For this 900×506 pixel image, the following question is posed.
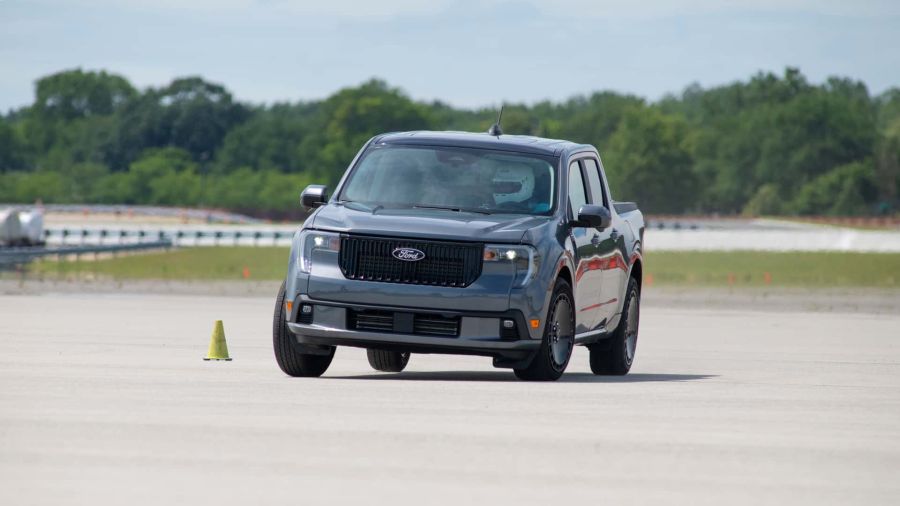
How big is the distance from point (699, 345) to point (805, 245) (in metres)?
48.8

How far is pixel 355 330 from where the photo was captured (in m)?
13.8

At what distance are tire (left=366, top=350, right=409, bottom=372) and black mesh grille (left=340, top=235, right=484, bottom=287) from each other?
7.18 feet

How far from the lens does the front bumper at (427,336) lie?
44.8ft

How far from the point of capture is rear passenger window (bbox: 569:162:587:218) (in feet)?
49.8

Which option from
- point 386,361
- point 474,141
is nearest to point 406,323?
point 474,141

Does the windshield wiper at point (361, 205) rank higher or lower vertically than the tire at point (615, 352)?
higher

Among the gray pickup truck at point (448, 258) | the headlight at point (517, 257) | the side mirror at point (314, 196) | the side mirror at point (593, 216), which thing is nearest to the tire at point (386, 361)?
the gray pickup truck at point (448, 258)

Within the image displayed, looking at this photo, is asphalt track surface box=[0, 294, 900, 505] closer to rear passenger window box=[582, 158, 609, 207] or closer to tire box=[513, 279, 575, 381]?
tire box=[513, 279, 575, 381]

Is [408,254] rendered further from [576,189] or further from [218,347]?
[218,347]

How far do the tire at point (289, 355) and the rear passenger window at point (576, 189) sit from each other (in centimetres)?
230

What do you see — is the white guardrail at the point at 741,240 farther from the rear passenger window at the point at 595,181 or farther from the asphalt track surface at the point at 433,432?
the asphalt track surface at the point at 433,432

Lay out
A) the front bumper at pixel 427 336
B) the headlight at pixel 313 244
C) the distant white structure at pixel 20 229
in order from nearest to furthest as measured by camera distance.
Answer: the front bumper at pixel 427 336 < the headlight at pixel 313 244 < the distant white structure at pixel 20 229

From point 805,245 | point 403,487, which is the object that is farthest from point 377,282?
point 805,245

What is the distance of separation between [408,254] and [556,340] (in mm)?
1436
